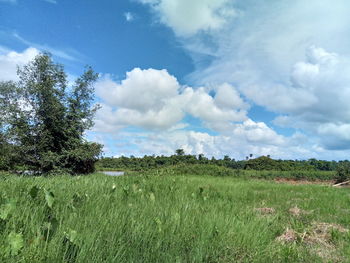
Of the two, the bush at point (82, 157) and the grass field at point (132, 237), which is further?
the bush at point (82, 157)

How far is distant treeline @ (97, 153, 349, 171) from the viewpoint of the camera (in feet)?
149

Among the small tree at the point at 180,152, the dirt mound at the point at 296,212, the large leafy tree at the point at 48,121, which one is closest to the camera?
the dirt mound at the point at 296,212

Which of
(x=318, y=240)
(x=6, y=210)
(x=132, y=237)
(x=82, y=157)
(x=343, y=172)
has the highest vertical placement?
(x=343, y=172)

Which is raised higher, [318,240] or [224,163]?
[224,163]

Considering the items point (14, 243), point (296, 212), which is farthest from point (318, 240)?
point (14, 243)

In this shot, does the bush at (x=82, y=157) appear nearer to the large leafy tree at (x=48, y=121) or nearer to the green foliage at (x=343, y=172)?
the large leafy tree at (x=48, y=121)

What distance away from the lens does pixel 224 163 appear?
52.8 m

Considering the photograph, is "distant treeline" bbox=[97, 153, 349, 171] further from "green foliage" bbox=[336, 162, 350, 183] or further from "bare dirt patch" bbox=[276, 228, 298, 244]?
"bare dirt patch" bbox=[276, 228, 298, 244]

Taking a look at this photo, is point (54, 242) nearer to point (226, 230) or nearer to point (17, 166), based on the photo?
point (226, 230)

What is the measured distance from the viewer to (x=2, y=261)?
5.88ft

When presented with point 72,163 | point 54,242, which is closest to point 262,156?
point 72,163

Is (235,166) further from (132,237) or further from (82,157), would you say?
(132,237)

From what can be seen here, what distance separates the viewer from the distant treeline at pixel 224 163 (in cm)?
4547

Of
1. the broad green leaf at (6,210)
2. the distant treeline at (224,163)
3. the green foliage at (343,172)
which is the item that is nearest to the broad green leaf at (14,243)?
the broad green leaf at (6,210)
